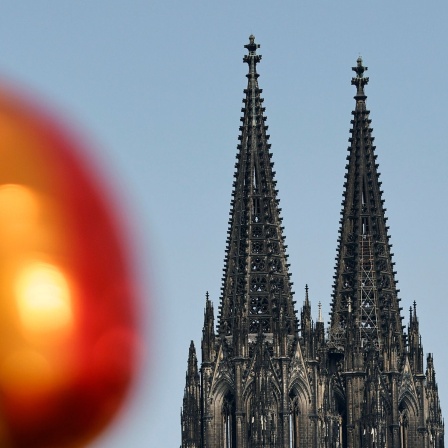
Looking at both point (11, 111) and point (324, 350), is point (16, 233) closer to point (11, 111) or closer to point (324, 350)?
point (11, 111)

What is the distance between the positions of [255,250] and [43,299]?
8204 centimetres

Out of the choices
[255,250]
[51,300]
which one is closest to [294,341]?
[255,250]

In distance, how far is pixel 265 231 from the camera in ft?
283

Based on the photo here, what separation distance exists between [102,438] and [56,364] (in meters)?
0.29

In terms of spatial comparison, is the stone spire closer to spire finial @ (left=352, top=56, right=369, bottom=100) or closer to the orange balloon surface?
spire finial @ (left=352, top=56, right=369, bottom=100)

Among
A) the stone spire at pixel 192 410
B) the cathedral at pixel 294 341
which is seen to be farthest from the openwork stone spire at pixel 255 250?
the stone spire at pixel 192 410

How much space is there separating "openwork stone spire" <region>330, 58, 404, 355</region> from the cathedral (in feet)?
0.16

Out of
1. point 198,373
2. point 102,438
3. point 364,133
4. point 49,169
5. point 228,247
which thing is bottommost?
point 102,438

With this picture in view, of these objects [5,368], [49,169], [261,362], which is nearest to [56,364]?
[5,368]

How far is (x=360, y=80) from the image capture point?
9144cm

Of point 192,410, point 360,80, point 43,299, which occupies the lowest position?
point 43,299

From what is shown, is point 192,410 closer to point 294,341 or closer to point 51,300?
point 294,341

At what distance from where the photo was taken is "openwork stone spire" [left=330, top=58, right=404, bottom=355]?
286ft

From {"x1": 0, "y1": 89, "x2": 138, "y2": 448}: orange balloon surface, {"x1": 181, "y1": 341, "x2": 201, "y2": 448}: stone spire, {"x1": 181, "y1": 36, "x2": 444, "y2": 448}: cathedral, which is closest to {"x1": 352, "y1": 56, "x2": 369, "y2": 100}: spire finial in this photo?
{"x1": 181, "y1": 36, "x2": 444, "y2": 448}: cathedral
